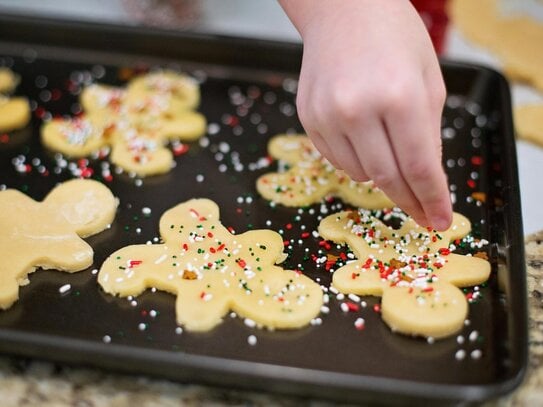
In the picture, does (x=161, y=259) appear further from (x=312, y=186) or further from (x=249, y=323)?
(x=312, y=186)

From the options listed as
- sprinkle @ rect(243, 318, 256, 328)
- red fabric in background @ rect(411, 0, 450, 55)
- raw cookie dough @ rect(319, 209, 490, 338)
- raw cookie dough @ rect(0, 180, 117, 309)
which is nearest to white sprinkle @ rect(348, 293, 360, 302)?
raw cookie dough @ rect(319, 209, 490, 338)

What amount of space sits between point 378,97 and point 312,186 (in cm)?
35

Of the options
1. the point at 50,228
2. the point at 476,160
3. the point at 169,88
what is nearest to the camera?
the point at 50,228

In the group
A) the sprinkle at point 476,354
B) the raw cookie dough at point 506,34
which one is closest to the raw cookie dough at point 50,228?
the sprinkle at point 476,354

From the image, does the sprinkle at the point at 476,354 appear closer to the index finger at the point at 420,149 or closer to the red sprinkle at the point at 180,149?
the index finger at the point at 420,149

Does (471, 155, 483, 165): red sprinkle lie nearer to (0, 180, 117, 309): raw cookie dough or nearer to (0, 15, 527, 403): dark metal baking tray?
(0, 15, 527, 403): dark metal baking tray

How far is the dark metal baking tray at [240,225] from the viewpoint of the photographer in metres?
0.85

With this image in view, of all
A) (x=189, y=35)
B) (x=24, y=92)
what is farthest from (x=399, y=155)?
(x=24, y=92)

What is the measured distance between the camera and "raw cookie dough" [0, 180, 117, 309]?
99 cm

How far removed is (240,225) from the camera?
1.11 m

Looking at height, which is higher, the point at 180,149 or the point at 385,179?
the point at 385,179

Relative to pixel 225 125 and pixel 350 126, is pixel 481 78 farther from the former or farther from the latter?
pixel 350 126

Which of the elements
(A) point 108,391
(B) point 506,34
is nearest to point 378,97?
(A) point 108,391

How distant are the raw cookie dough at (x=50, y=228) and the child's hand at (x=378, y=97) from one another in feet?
1.17
